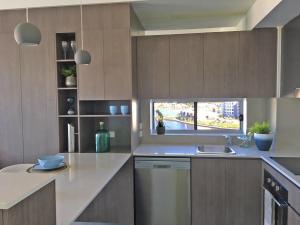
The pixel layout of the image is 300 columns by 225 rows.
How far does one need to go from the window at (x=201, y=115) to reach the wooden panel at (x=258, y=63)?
437 millimetres

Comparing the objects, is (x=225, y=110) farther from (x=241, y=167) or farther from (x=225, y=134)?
(x=241, y=167)

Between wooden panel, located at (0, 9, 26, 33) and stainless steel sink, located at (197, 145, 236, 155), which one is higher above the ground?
wooden panel, located at (0, 9, 26, 33)

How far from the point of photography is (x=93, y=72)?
3281 mm

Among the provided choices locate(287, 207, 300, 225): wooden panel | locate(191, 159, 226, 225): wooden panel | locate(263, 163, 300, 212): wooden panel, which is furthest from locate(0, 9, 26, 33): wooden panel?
locate(287, 207, 300, 225): wooden panel

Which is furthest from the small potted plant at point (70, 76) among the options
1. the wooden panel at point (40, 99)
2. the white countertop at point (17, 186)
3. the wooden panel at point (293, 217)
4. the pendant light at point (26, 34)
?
the wooden panel at point (293, 217)

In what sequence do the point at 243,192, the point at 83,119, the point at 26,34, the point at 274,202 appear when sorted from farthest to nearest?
the point at 83,119 → the point at 243,192 → the point at 274,202 → the point at 26,34

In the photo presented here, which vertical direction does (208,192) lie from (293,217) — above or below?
below

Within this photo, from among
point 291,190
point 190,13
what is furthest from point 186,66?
point 291,190

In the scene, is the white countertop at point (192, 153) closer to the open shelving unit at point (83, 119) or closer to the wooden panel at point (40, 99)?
the open shelving unit at point (83, 119)

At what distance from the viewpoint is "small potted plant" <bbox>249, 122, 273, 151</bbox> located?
3248mm

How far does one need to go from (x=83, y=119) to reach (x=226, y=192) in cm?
185

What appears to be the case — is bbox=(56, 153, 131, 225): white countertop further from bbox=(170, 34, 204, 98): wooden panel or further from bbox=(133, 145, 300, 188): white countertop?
bbox=(170, 34, 204, 98): wooden panel

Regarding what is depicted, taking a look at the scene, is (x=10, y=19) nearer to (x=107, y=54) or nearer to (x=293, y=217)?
(x=107, y=54)

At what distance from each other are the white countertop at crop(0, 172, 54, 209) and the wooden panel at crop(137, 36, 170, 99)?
99.0 inches
